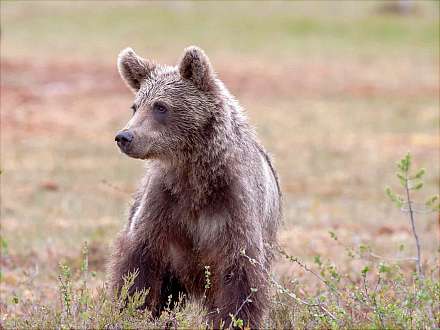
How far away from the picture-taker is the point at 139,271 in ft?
19.3

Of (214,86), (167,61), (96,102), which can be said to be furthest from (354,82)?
(214,86)

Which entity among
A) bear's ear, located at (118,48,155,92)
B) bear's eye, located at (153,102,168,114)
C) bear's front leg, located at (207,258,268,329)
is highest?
bear's ear, located at (118,48,155,92)

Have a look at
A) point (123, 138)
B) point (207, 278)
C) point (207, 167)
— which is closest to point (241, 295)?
point (207, 278)

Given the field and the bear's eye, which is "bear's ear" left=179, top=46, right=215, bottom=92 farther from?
the field

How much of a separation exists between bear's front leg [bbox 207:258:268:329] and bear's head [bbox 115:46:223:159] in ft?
2.94

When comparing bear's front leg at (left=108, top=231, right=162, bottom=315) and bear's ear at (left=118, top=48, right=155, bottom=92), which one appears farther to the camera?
bear's ear at (left=118, top=48, right=155, bottom=92)

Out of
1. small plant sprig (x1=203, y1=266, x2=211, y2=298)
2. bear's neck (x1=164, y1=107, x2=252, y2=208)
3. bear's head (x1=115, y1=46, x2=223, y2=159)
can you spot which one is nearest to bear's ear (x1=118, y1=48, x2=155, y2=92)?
bear's head (x1=115, y1=46, x2=223, y2=159)

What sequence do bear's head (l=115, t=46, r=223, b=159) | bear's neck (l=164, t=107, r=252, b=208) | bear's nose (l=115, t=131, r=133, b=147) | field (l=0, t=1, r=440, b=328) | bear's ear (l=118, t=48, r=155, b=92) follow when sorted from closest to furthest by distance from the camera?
bear's nose (l=115, t=131, r=133, b=147)
bear's neck (l=164, t=107, r=252, b=208)
bear's head (l=115, t=46, r=223, b=159)
bear's ear (l=118, t=48, r=155, b=92)
field (l=0, t=1, r=440, b=328)

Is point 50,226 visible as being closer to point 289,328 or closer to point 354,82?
point 289,328

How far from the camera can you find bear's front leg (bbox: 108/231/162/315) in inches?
231

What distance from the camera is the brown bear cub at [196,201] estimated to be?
5691mm

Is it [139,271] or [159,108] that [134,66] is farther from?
[139,271]

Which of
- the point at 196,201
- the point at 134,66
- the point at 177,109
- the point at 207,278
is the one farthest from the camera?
the point at 134,66

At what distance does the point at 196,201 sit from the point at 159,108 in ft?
2.42
